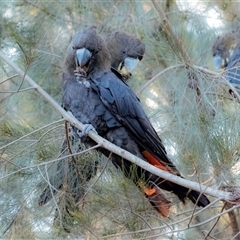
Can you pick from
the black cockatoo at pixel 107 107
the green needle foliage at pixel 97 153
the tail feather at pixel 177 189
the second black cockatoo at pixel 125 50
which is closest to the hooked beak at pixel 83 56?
the black cockatoo at pixel 107 107

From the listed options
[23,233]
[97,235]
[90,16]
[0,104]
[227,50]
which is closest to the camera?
[97,235]

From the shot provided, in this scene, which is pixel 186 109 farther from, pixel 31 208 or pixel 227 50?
pixel 227 50

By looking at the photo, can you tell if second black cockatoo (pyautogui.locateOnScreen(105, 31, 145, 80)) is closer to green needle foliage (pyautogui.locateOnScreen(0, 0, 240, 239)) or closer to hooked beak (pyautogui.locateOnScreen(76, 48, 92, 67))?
green needle foliage (pyautogui.locateOnScreen(0, 0, 240, 239))

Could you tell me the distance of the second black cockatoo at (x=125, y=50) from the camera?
2.49m

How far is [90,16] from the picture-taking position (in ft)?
8.32

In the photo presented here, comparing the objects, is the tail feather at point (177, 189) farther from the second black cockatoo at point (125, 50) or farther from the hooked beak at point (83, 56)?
the second black cockatoo at point (125, 50)

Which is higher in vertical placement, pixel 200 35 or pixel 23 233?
pixel 200 35

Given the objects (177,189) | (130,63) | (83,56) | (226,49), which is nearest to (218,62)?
(226,49)

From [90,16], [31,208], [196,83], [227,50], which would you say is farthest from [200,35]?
[31,208]

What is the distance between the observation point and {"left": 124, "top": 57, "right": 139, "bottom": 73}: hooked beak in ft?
8.45

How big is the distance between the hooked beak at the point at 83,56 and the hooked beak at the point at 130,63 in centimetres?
67

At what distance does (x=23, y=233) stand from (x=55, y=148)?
277mm

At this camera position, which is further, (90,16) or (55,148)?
(90,16)

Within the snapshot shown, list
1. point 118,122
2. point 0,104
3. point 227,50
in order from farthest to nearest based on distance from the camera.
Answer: point 227,50 < point 0,104 < point 118,122
